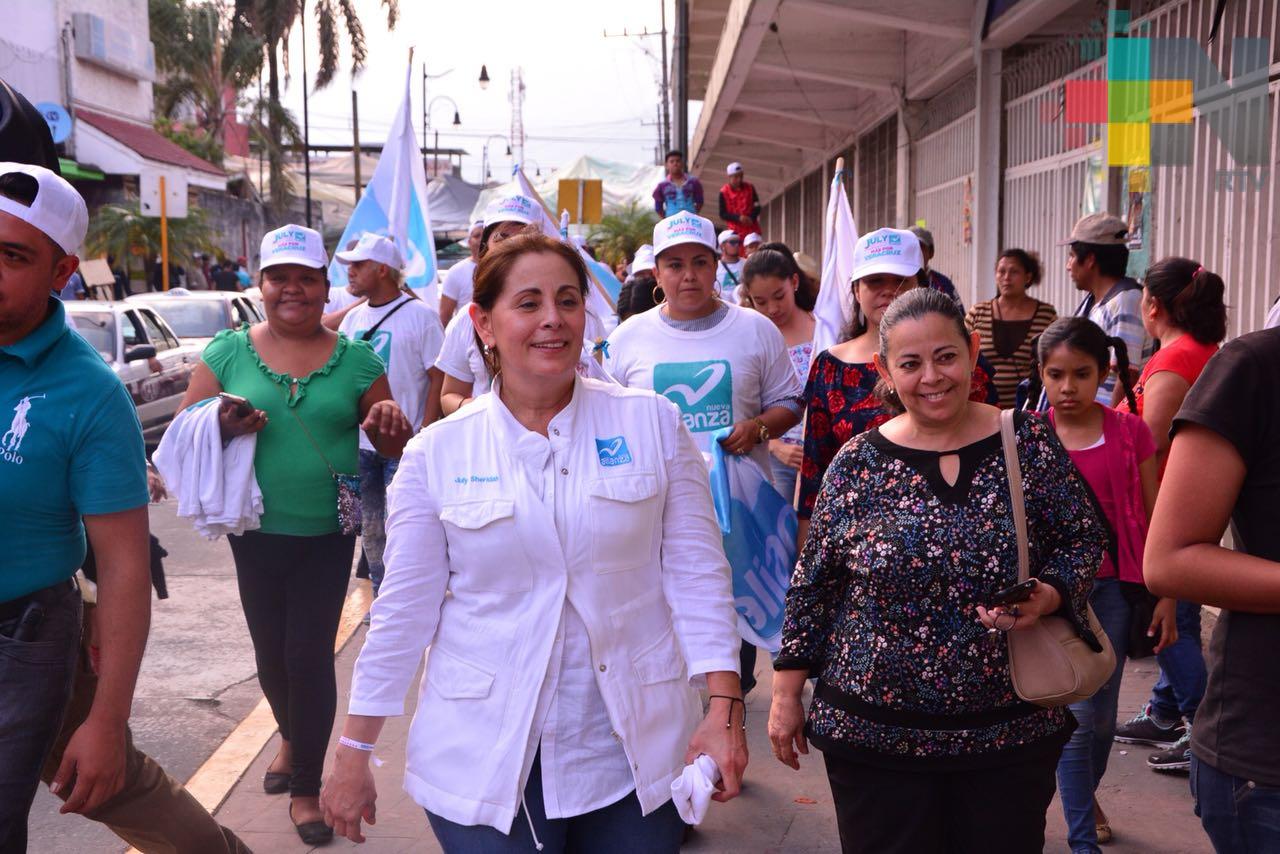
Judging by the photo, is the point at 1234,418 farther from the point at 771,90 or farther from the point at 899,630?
the point at 771,90

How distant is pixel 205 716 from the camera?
254 inches

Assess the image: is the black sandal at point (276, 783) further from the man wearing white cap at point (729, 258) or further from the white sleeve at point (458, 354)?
the man wearing white cap at point (729, 258)

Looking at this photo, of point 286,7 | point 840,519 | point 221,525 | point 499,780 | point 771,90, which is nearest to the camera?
point 499,780

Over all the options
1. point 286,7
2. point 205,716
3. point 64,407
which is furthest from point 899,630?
point 286,7

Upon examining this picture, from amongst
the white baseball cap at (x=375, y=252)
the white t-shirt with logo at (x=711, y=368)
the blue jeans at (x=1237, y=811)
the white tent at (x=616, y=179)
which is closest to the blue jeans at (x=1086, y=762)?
the blue jeans at (x=1237, y=811)

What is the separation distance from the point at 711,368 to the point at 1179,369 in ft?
6.03

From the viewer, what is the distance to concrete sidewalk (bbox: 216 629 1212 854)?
4.83 meters

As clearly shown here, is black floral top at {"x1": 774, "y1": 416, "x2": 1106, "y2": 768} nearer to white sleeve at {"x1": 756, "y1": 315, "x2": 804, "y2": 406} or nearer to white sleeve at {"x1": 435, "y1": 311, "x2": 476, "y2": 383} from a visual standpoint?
white sleeve at {"x1": 756, "y1": 315, "x2": 804, "y2": 406}

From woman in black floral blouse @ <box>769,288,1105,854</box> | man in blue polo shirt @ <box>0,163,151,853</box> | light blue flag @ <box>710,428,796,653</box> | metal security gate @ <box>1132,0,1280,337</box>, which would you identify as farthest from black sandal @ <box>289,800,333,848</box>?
metal security gate @ <box>1132,0,1280,337</box>

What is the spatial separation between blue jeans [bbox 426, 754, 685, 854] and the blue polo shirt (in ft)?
3.71

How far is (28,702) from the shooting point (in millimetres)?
3160

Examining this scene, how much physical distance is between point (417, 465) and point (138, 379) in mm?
12860

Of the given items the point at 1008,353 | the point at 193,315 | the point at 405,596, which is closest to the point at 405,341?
the point at 1008,353

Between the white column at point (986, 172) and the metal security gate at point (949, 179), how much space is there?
0.65 feet
